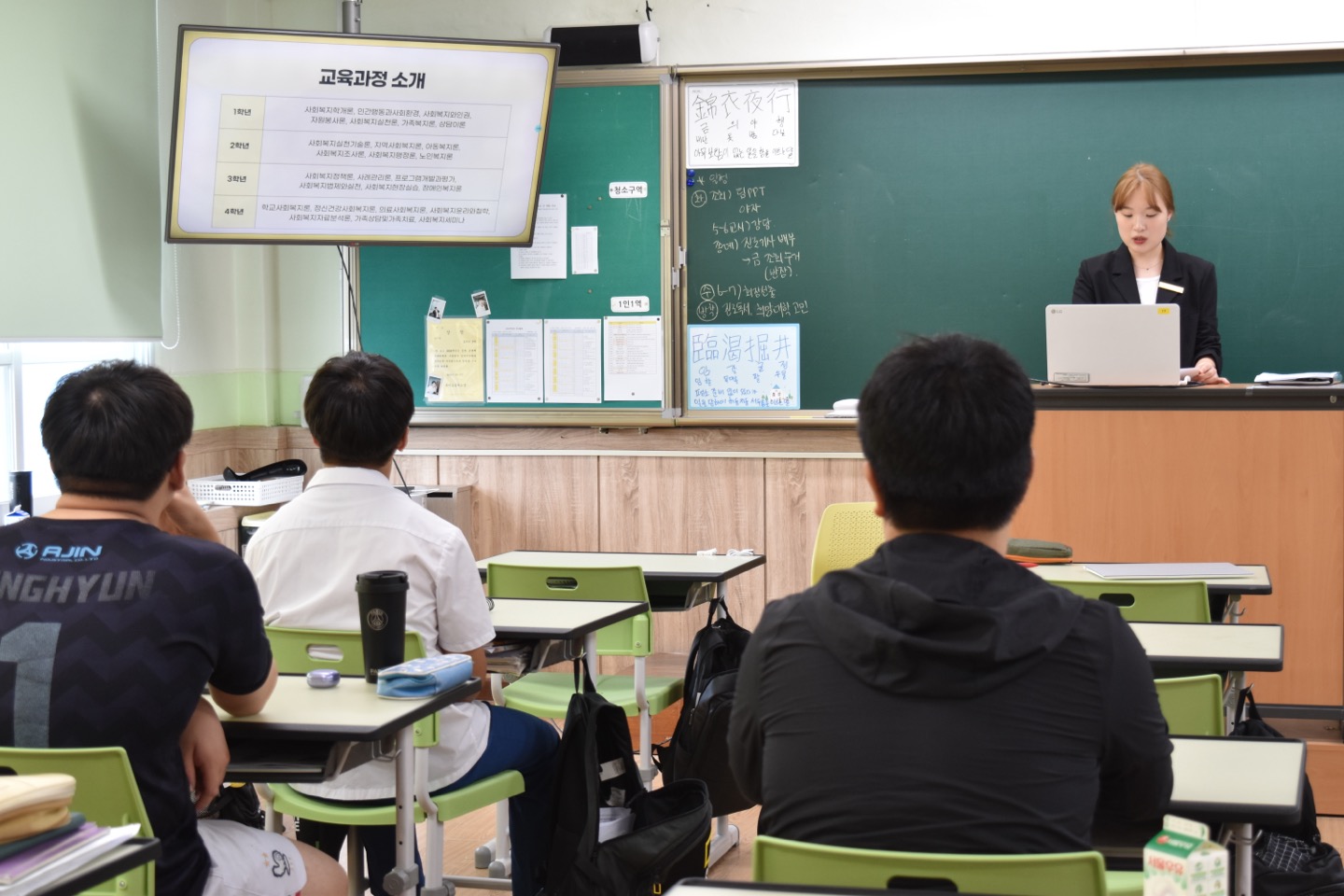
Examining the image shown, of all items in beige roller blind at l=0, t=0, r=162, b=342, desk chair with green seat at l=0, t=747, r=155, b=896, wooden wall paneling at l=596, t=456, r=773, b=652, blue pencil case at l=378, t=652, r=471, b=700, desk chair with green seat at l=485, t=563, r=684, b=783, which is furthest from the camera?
wooden wall paneling at l=596, t=456, r=773, b=652

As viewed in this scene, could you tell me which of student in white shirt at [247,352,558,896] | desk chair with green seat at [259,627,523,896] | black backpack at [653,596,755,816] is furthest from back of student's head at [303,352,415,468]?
black backpack at [653,596,755,816]

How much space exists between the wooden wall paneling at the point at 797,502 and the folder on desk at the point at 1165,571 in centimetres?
222

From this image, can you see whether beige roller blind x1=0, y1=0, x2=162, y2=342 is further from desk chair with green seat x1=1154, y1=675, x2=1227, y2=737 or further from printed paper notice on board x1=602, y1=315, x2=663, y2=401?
desk chair with green seat x1=1154, y1=675, x2=1227, y2=737

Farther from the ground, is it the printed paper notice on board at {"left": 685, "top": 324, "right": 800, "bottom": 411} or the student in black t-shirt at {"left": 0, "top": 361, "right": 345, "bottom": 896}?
the printed paper notice on board at {"left": 685, "top": 324, "right": 800, "bottom": 411}

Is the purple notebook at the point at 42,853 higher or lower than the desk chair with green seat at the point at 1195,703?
Result: higher

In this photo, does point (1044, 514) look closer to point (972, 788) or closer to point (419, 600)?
point (419, 600)

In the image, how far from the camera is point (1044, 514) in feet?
13.3

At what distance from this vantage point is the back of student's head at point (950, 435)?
1.44 metres

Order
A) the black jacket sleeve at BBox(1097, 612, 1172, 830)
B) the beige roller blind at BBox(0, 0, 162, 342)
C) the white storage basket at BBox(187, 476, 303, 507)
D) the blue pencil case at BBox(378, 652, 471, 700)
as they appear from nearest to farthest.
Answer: the black jacket sleeve at BBox(1097, 612, 1172, 830) → the blue pencil case at BBox(378, 652, 471, 700) → the beige roller blind at BBox(0, 0, 162, 342) → the white storage basket at BBox(187, 476, 303, 507)

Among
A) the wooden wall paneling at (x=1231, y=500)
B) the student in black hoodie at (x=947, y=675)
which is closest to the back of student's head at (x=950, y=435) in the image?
the student in black hoodie at (x=947, y=675)

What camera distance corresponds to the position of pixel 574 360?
555 centimetres

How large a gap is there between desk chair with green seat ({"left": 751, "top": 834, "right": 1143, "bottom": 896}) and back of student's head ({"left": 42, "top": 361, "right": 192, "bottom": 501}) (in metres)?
1.06

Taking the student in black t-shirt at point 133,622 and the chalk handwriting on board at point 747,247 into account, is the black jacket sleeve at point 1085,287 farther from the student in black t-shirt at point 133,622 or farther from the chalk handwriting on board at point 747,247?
the student in black t-shirt at point 133,622

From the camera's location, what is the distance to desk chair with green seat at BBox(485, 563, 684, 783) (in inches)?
130
